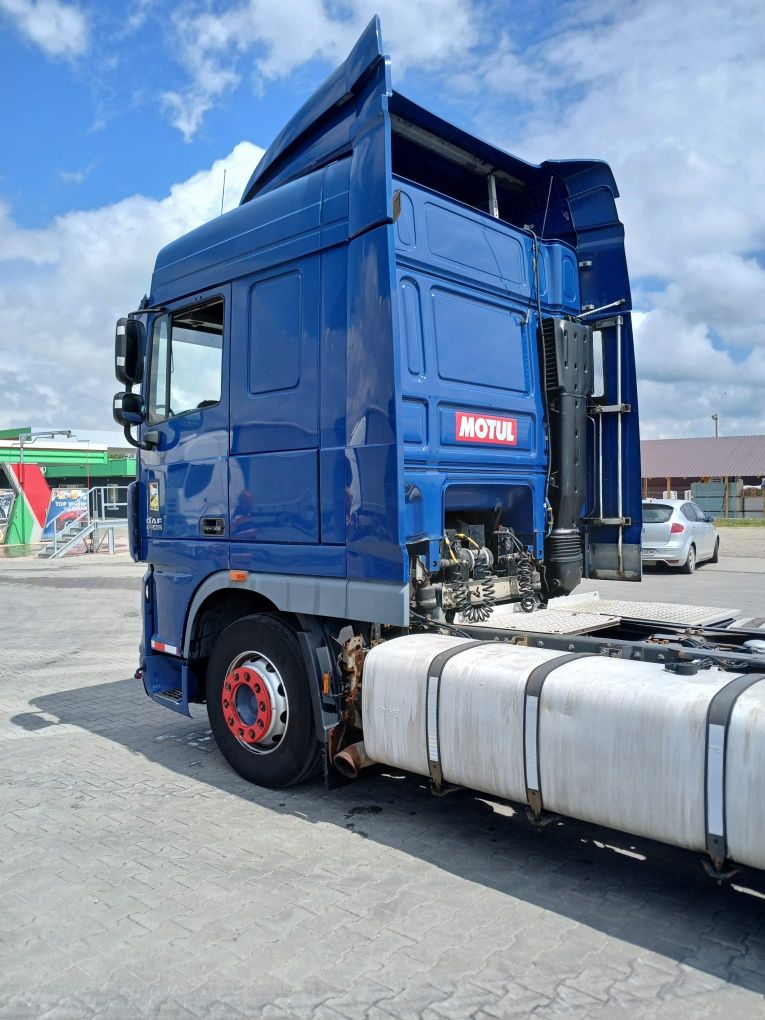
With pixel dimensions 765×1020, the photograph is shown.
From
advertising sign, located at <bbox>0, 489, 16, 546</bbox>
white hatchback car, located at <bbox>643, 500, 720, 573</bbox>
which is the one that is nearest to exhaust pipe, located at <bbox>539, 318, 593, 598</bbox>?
Answer: white hatchback car, located at <bbox>643, 500, 720, 573</bbox>

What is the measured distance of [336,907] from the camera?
131 inches

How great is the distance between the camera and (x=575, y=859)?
379 cm

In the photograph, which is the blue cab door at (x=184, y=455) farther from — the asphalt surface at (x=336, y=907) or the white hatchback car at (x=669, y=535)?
the white hatchback car at (x=669, y=535)

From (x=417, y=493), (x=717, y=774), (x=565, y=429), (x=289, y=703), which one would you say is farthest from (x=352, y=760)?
(x=565, y=429)

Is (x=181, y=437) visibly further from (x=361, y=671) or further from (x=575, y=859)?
(x=575, y=859)

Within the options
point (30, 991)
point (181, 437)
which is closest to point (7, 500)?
point (181, 437)

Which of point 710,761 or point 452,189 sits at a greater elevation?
point 452,189

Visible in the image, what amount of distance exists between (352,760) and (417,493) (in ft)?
4.74

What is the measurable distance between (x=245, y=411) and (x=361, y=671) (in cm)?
170

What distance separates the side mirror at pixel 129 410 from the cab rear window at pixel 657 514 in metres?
13.3

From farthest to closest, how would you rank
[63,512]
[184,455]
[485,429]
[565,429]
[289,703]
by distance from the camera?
1. [63,512]
2. [184,455]
3. [565,429]
4. [485,429]
5. [289,703]

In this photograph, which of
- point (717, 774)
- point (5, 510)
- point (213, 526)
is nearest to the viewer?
point (717, 774)

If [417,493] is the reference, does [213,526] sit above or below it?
below

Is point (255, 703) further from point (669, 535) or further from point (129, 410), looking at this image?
point (669, 535)
